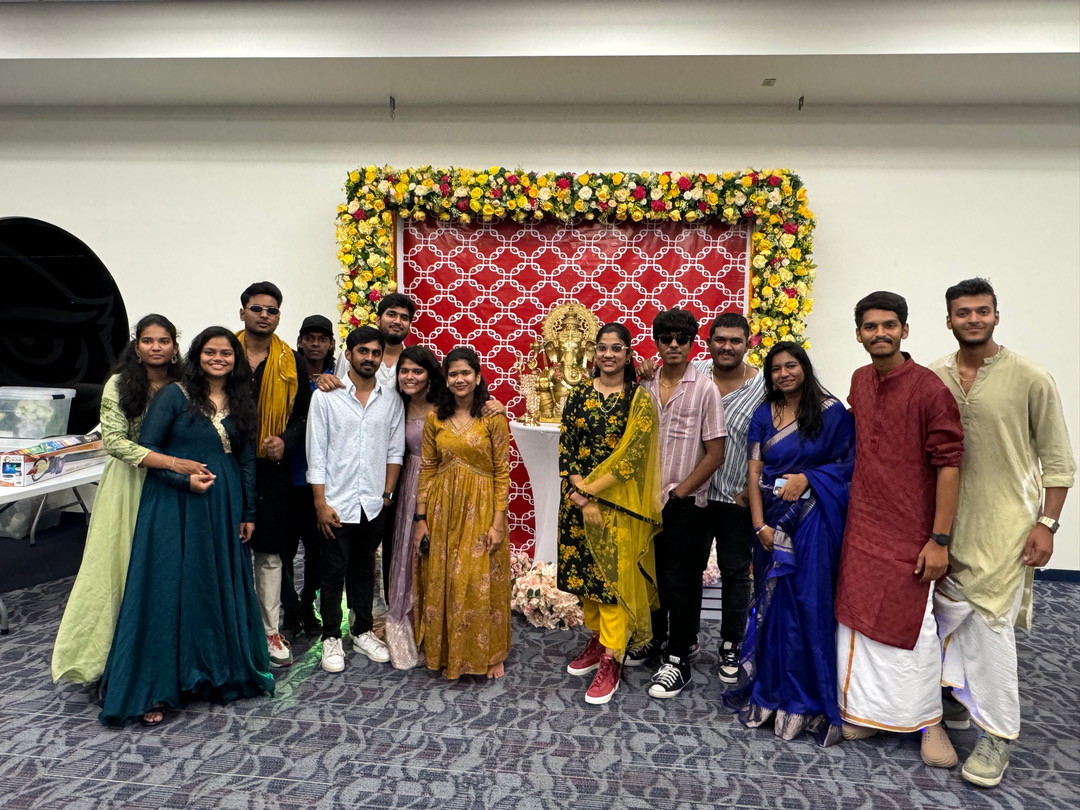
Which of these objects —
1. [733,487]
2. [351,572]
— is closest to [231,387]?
[351,572]

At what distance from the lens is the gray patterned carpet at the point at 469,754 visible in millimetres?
2098

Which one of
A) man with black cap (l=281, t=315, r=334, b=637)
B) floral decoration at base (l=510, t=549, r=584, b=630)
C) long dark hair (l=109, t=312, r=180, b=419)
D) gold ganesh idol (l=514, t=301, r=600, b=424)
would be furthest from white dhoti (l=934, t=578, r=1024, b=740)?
long dark hair (l=109, t=312, r=180, b=419)

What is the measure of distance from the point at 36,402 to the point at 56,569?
1081 mm

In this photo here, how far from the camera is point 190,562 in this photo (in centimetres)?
248

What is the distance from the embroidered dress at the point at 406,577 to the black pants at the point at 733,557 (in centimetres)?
135

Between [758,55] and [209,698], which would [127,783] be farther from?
[758,55]

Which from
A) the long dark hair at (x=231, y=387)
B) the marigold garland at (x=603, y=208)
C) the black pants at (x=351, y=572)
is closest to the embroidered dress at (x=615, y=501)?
the black pants at (x=351, y=572)

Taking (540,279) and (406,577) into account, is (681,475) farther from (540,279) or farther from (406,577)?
(540,279)

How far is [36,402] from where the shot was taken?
4.03m

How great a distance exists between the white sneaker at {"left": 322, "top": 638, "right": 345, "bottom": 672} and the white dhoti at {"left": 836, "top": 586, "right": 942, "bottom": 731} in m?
2.12

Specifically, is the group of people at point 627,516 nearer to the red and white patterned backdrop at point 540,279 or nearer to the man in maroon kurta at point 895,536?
the man in maroon kurta at point 895,536

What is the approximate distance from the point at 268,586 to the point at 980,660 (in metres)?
2.91

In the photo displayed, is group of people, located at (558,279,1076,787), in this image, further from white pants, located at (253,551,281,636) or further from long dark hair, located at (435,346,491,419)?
white pants, located at (253,551,281,636)

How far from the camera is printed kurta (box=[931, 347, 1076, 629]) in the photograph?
221cm
